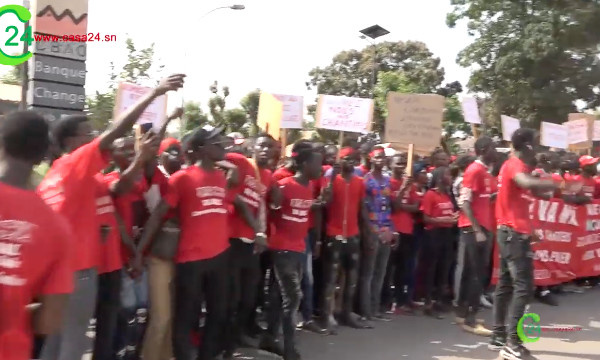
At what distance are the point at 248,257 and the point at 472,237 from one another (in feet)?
8.45

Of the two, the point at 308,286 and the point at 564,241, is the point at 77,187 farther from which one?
the point at 564,241

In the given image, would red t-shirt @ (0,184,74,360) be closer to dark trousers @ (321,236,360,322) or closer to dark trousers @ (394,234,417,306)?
dark trousers @ (321,236,360,322)

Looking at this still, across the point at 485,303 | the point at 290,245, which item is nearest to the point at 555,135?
the point at 485,303

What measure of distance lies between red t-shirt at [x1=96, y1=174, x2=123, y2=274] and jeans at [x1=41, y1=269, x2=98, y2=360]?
35 centimetres

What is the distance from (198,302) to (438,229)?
12.2 feet

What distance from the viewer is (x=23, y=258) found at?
2346mm

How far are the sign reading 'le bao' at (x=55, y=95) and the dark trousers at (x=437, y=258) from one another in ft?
13.3

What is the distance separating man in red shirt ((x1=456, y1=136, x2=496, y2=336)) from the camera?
716cm

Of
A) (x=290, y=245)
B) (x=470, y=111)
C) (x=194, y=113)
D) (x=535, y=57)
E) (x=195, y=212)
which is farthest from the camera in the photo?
(x=194, y=113)

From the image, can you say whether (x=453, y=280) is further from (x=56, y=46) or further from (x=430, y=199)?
(x=56, y=46)

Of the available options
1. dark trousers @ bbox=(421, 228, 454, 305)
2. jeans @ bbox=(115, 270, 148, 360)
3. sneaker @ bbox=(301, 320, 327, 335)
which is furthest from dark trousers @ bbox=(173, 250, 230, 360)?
dark trousers @ bbox=(421, 228, 454, 305)

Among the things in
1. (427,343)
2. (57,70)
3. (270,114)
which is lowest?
(427,343)

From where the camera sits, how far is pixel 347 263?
7.39 m

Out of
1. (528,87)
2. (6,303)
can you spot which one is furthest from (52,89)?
(528,87)
